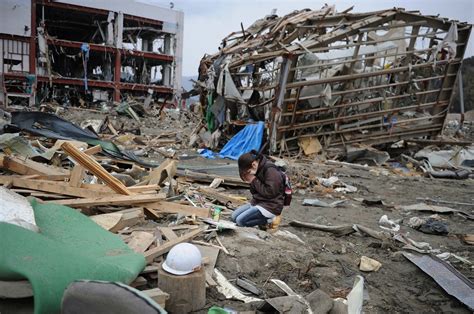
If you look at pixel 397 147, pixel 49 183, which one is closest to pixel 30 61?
pixel 397 147

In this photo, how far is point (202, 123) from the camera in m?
16.5

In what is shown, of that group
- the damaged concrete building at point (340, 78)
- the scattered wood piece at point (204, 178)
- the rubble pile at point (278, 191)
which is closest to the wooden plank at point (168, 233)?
the rubble pile at point (278, 191)

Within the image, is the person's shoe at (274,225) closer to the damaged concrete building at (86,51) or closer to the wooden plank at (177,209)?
the wooden plank at (177,209)

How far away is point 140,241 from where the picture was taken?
3750 millimetres

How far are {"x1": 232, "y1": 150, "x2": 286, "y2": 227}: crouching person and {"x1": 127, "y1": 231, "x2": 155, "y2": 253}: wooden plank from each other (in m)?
1.74

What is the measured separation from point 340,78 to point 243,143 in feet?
12.4

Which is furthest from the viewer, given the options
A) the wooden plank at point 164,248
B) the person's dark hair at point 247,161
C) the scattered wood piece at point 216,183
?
the scattered wood piece at point 216,183

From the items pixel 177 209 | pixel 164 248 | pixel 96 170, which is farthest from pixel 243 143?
pixel 164 248

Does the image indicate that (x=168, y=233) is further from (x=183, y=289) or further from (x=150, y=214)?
(x=183, y=289)

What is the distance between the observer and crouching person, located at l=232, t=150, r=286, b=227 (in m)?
5.30

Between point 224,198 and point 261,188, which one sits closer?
point 261,188

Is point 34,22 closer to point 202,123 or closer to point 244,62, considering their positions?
point 202,123

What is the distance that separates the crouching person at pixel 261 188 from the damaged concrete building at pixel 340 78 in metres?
7.09

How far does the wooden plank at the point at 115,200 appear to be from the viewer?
177 inches
